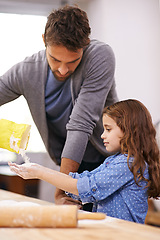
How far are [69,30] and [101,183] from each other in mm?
606

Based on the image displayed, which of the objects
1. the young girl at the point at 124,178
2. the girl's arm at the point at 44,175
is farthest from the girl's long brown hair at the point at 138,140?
the girl's arm at the point at 44,175

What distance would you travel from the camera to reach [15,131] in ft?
3.86

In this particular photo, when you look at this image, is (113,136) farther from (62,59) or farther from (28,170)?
(62,59)

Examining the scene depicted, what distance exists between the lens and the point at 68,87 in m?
1.51

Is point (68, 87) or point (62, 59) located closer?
point (62, 59)

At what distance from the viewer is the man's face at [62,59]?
1303 millimetres

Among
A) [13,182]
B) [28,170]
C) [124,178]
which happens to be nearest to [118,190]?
[124,178]

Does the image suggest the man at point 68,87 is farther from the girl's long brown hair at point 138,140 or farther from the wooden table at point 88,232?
the wooden table at point 88,232

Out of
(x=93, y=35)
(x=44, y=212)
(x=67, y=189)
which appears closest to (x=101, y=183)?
(x=67, y=189)

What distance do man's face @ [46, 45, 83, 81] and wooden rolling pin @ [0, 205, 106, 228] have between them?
0.77m

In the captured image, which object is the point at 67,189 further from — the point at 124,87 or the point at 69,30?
the point at 124,87

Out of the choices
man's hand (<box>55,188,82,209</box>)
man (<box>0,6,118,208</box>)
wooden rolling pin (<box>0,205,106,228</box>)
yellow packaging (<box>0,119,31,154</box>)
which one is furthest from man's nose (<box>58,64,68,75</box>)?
wooden rolling pin (<box>0,205,106,228</box>)

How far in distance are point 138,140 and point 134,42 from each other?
Answer: 0.93 meters

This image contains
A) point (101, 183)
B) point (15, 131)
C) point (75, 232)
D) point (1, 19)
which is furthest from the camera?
point (1, 19)
